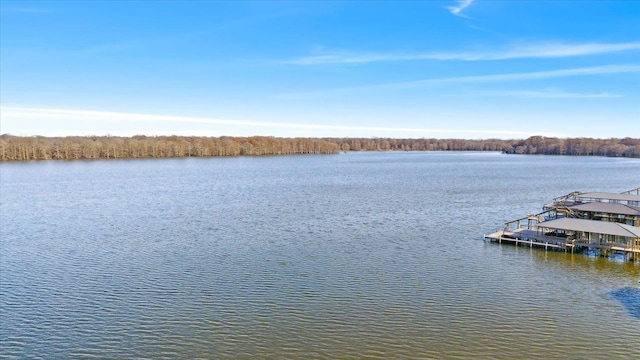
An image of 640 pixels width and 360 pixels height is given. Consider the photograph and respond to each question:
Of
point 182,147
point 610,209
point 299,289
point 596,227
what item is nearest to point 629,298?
point 596,227

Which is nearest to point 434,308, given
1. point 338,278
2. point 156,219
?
point 338,278

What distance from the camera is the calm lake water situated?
14406 mm

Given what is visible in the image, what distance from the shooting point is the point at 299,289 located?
19078 millimetres

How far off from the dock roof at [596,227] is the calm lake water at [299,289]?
164cm

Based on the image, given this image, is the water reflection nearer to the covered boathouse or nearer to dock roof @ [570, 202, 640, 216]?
the covered boathouse

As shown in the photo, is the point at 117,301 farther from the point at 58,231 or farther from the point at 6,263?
the point at 58,231

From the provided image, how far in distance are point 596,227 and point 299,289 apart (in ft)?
55.4

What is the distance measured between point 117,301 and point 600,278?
2023cm

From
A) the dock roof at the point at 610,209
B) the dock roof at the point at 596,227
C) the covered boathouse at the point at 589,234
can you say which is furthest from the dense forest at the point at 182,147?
the dock roof at the point at 596,227

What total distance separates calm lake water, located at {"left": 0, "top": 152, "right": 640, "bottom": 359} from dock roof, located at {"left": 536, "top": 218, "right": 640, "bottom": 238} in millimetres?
1638

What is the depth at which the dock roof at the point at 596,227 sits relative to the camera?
2408cm

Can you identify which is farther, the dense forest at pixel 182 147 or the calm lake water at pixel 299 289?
the dense forest at pixel 182 147

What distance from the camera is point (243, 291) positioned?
18.8m

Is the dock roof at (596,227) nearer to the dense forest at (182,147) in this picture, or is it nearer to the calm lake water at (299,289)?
the calm lake water at (299,289)
